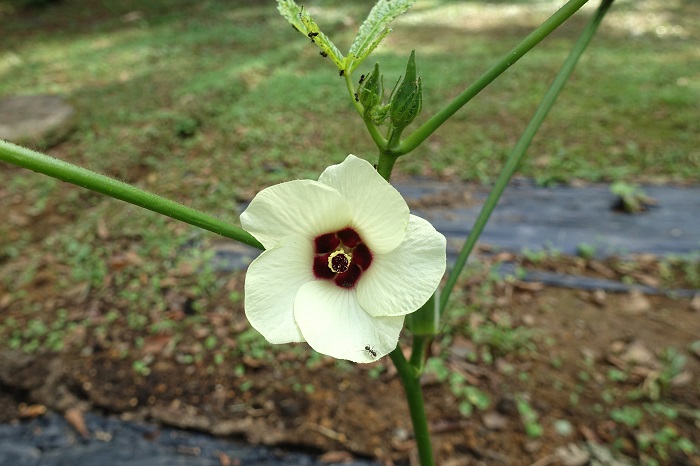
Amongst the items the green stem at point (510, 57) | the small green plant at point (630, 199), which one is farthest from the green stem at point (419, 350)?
the small green plant at point (630, 199)

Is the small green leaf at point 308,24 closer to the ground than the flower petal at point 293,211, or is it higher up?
higher up

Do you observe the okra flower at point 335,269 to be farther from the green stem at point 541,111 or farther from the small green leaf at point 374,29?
the green stem at point 541,111

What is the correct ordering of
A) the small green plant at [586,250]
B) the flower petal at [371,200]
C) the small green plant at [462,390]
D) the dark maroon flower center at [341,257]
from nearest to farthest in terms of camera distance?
the flower petal at [371,200], the dark maroon flower center at [341,257], the small green plant at [462,390], the small green plant at [586,250]

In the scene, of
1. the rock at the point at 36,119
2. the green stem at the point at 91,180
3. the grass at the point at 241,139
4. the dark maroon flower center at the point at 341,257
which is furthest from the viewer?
the rock at the point at 36,119

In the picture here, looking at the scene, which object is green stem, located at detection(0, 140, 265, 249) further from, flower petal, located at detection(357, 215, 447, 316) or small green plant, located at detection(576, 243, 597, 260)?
small green plant, located at detection(576, 243, 597, 260)

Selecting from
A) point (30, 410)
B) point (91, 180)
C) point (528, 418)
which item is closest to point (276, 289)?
point (91, 180)

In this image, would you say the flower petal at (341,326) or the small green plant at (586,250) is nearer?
the flower petal at (341,326)

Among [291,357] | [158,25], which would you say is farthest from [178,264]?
[158,25]
